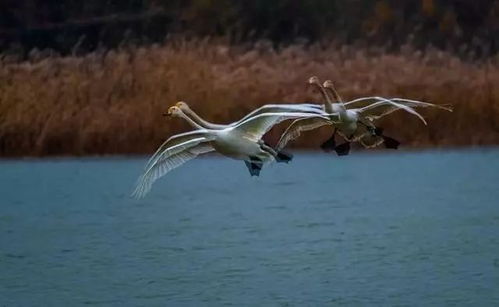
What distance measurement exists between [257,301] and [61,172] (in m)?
8.62

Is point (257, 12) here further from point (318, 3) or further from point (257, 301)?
point (257, 301)

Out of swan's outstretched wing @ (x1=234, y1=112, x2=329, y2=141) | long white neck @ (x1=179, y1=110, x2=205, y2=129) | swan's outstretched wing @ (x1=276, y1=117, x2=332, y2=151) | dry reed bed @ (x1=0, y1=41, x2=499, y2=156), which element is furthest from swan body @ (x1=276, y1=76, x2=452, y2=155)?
dry reed bed @ (x1=0, y1=41, x2=499, y2=156)

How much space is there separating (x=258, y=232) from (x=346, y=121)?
6.80 meters

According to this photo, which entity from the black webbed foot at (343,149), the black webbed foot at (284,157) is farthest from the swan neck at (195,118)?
the black webbed foot at (343,149)

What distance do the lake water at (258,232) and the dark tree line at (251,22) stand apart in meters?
2.38

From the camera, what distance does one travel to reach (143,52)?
81.3 ft

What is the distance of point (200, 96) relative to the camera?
23.4 metres

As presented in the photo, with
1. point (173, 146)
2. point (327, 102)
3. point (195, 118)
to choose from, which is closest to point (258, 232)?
point (195, 118)

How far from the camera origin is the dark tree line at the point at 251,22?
27781 mm

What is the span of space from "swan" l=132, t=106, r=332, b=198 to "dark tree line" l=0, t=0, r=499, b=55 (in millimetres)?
14732

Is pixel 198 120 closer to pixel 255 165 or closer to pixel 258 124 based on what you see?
pixel 258 124

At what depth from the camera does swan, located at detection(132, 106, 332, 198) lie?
1194cm

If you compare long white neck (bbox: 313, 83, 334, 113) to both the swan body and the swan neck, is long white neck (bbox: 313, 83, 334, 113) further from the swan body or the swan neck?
the swan neck

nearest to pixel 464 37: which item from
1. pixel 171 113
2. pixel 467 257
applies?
pixel 467 257
